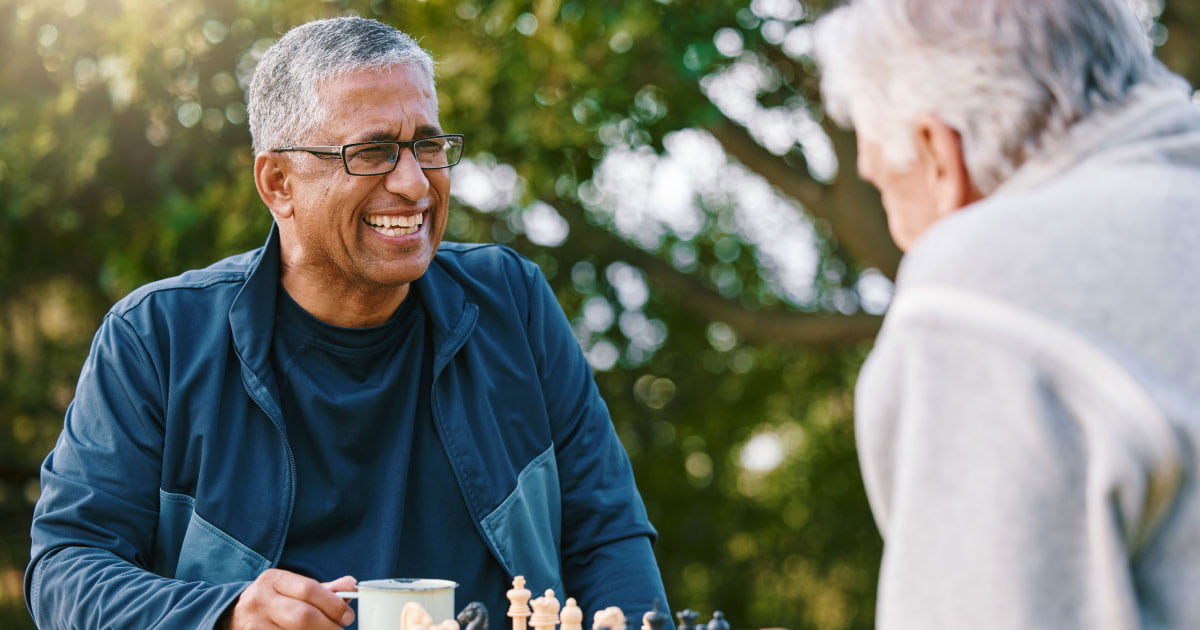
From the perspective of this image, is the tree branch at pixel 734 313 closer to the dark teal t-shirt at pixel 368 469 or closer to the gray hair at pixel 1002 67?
the dark teal t-shirt at pixel 368 469

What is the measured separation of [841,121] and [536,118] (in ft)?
13.1

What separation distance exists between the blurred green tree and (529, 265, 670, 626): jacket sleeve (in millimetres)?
2526

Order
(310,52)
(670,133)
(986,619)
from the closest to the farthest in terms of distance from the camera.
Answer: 1. (986,619)
2. (310,52)
3. (670,133)

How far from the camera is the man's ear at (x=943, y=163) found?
1.47 meters

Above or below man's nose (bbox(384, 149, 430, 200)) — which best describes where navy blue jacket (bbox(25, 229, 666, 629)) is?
below

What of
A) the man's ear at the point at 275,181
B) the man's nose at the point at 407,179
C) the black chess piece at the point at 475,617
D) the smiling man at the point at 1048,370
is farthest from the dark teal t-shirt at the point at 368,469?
the smiling man at the point at 1048,370

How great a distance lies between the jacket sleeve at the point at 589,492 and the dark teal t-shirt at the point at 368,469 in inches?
8.0

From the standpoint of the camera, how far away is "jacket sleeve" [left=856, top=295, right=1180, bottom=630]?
1.20 m

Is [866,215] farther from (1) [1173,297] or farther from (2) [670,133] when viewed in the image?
(1) [1173,297]

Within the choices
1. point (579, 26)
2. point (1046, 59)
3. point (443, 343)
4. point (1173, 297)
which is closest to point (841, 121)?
point (1046, 59)

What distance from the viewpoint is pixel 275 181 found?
→ 273cm

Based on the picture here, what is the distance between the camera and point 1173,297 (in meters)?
1.26

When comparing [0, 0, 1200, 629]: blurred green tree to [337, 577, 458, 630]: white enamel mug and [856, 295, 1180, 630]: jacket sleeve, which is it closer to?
[337, 577, 458, 630]: white enamel mug

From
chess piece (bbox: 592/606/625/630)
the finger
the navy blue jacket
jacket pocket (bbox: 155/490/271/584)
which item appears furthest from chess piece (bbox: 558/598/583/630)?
jacket pocket (bbox: 155/490/271/584)
